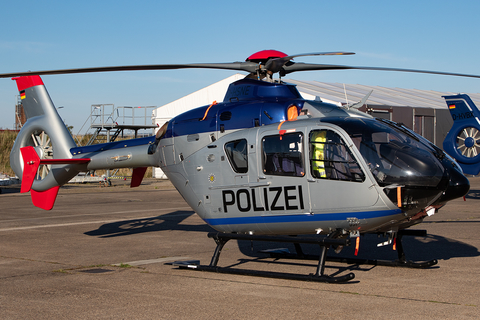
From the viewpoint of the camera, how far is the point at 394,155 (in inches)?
272

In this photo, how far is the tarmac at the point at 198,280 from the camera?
5719 millimetres

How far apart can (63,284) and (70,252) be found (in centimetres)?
302

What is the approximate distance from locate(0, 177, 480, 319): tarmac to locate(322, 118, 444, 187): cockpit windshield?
1497 millimetres

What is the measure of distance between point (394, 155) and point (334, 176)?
0.88 metres

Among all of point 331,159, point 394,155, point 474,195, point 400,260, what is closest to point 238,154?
point 331,159

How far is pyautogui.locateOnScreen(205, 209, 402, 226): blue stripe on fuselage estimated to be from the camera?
6981mm

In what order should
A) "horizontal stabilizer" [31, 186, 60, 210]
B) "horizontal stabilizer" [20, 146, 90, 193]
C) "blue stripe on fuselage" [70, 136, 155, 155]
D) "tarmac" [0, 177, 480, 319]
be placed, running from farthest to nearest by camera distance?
"horizontal stabilizer" [31, 186, 60, 210], "horizontal stabilizer" [20, 146, 90, 193], "blue stripe on fuselage" [70, 136, 155, 155], "tarmac" [0, 177, 480, 319]

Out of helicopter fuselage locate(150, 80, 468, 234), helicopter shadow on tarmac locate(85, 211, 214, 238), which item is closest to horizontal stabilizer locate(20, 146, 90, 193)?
helicopter shadow on tarmac locate(85, 211, 214, 238)

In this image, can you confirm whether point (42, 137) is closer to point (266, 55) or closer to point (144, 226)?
point (144, 226)

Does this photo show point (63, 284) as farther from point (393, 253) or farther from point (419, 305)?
point (393, 253)

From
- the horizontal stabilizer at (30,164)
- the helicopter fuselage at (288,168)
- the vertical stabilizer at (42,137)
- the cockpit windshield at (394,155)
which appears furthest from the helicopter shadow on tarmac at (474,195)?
the horizontal stabilizer at (30,164)

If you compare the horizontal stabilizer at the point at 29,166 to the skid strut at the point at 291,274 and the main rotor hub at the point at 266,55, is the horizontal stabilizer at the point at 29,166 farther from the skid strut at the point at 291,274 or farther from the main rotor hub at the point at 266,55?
the main rotor hub at the point at 266,55

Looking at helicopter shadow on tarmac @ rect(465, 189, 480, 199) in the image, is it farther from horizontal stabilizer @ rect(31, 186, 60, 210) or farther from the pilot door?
horizontal stabilizer @ rect(31, 186, 60, 210)

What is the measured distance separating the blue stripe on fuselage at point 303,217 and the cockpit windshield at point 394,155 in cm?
45
